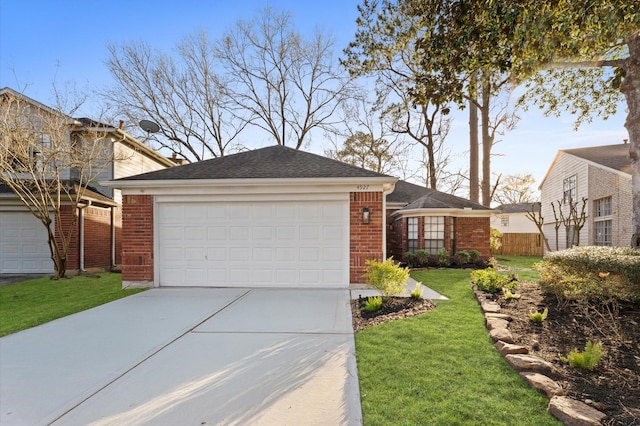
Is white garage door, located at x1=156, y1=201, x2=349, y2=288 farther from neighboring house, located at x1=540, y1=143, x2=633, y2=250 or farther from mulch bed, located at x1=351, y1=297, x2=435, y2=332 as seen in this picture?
neighboring house, located at x1=540, y1=143, x2=633, y2=250

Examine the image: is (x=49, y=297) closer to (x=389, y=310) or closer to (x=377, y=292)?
(x=377, y=292)

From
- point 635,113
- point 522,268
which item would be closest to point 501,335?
point 635,113

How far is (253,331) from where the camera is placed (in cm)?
491

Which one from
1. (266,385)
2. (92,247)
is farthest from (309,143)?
(266,385)

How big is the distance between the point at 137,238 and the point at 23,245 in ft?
24.1

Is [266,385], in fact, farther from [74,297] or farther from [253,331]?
[74,297]

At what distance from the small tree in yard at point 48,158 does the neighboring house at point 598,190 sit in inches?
672

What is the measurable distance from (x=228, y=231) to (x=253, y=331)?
3.95 metres

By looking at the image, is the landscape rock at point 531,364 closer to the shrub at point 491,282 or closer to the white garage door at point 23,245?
the shrub at point 491,282

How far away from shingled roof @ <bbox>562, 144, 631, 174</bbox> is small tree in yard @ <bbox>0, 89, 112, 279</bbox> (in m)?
19.8

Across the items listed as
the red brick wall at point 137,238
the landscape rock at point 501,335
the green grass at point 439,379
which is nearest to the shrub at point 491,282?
the green grass at point 439,379

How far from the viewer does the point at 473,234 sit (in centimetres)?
1303

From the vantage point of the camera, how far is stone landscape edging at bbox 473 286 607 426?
2480 millimetres

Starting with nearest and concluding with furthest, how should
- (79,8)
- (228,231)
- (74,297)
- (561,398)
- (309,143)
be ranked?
(561,398)
(74,297)
(228,231)
(79,8)
(309,143)
